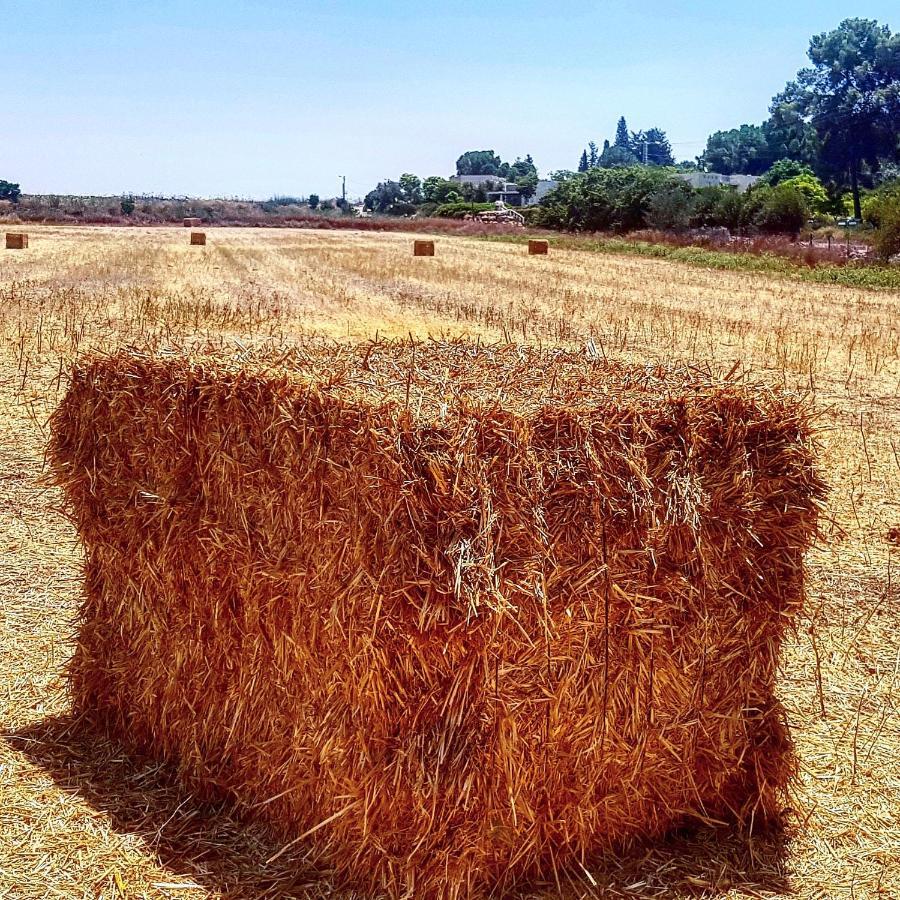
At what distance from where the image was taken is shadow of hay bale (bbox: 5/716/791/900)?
11.5 ft

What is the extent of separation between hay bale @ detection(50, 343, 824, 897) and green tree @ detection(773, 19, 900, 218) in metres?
96.9

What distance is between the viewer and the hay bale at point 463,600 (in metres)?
3.24

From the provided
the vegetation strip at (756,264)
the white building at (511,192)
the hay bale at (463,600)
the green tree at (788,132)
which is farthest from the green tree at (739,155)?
the hay bale at (463,600)

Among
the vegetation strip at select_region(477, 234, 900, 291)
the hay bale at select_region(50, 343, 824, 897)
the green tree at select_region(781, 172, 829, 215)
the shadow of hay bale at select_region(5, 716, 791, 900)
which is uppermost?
the green tree at select_region(781, 172, 829, 215)

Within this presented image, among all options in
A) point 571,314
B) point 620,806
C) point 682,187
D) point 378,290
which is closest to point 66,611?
point 620,806

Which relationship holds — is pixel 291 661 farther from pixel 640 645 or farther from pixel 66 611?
pixel 66 611

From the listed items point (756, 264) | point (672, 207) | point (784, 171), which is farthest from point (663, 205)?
point (784, 171)

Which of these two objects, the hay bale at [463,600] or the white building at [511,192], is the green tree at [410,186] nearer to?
the white building at [511,192]

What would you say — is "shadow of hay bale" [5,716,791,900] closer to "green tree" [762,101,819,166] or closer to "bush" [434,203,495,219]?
"bush" [434,203,495,219]

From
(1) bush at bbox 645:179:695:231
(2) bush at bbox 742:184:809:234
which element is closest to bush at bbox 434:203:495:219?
(1) bush at bbox 645:179:695:231

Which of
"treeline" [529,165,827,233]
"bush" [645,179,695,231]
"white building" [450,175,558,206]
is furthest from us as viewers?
"white building" [450,175,558,206]

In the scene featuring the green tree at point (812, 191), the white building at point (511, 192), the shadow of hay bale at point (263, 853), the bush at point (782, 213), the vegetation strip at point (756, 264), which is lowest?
the shadow of hay bale at point (263, 853)

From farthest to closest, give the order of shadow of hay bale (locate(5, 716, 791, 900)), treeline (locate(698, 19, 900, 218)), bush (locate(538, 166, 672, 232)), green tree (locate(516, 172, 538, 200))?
green tree (locate(516, 172, 538, 200)) → treeline (locate(698, 19, 900, 218)) → bush (locate(538, 166, 672, 232)) → shadow of hay bale (locate(5, 716, 791, 900))

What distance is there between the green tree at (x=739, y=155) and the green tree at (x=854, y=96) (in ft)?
107
